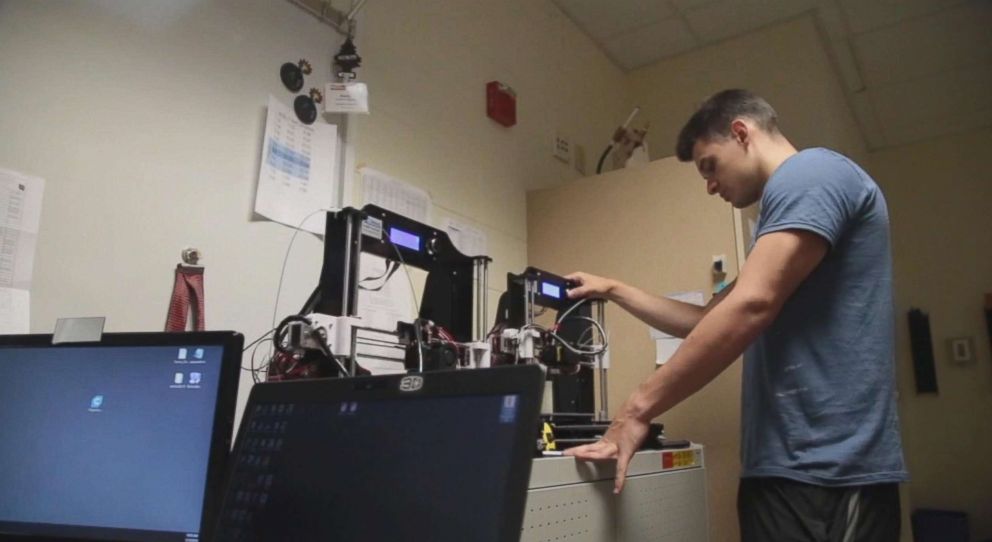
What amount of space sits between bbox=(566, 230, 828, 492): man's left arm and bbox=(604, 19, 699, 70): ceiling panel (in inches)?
87.5

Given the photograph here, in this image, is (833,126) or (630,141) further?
(833,126)

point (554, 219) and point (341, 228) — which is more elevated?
point (554, 219)

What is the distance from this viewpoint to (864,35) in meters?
3.12

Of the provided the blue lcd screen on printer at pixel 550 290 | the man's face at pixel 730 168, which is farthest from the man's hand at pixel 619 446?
the man's face at pixel 730 168

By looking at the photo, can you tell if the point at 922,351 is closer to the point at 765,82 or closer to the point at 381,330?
the point at 765,82

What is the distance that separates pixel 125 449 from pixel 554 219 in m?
1.88

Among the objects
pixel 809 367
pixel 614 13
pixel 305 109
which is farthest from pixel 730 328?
pixel 614 13

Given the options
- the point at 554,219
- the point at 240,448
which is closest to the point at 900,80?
the point at 554,219

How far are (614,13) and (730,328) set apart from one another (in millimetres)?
2260

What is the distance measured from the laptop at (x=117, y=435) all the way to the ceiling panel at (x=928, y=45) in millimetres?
3335

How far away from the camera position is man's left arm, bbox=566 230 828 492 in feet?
3.66

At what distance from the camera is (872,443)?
1.10 metres

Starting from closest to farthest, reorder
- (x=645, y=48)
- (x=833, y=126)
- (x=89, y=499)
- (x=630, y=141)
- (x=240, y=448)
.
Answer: (x=240, y=448), (x=89, y=499), (x=630, y=141), (x=833, y=126), (x=645, y=48)

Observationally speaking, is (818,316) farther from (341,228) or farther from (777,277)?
(341,228)
